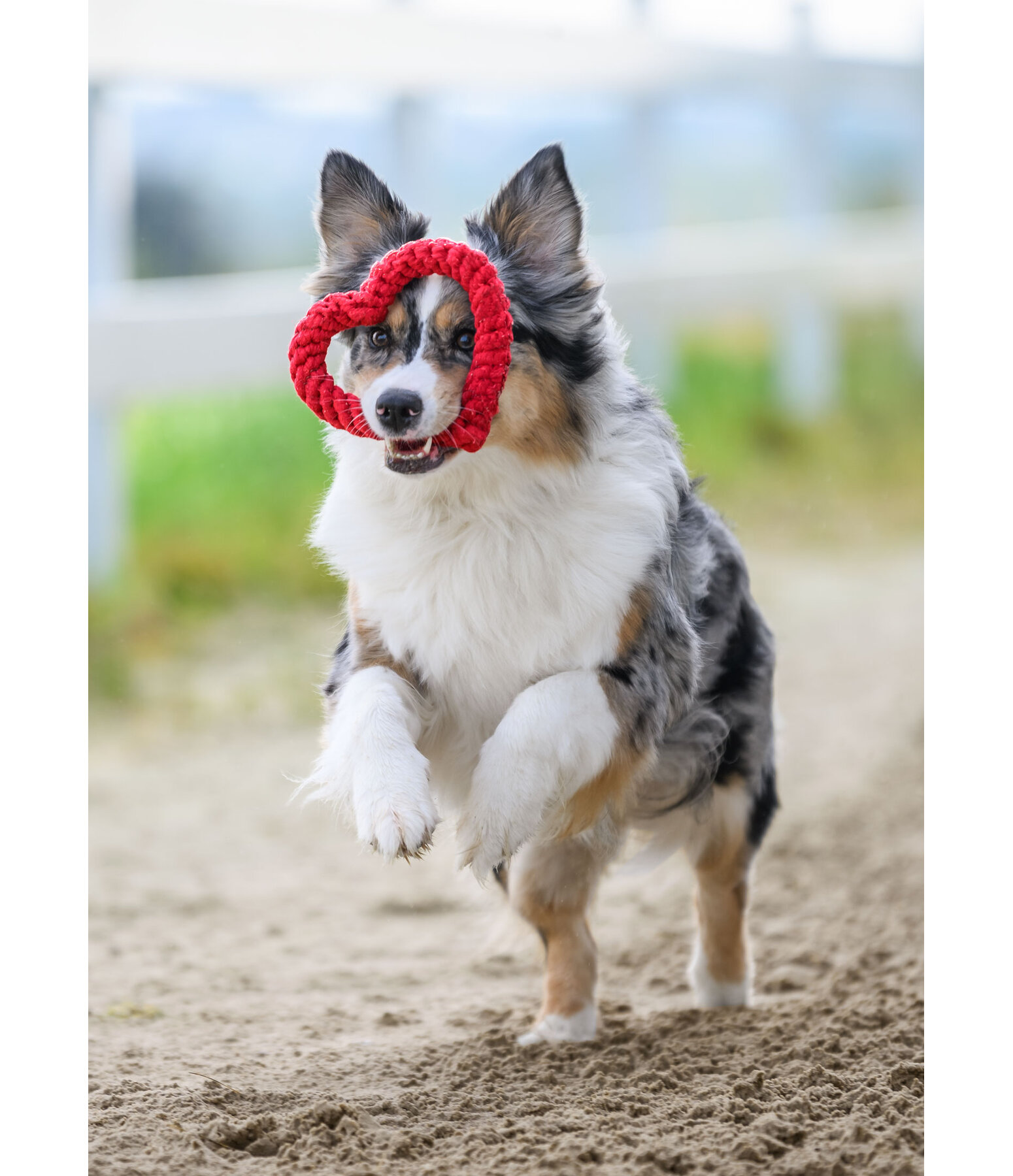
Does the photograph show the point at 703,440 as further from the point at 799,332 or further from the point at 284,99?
the point at 284,99

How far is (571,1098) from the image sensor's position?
2.81 metres

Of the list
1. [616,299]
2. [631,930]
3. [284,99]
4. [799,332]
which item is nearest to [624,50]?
[616,299]

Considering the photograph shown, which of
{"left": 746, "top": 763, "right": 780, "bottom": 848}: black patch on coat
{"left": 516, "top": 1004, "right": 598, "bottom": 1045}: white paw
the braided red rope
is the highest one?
the braided red rope

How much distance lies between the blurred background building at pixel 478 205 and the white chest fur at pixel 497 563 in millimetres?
3436

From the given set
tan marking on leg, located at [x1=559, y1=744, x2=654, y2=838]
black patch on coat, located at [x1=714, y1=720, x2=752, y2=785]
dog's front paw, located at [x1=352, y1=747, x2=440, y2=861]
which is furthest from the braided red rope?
black patch on coat, located at [x1=714, y1=720, x2=752, y2=785]

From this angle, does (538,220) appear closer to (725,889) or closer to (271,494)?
(725,889)

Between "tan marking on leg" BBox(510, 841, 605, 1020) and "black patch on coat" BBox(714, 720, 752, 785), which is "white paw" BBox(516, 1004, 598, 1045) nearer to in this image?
"tan marking on leg" BBox(510, 841, 605, 1020)

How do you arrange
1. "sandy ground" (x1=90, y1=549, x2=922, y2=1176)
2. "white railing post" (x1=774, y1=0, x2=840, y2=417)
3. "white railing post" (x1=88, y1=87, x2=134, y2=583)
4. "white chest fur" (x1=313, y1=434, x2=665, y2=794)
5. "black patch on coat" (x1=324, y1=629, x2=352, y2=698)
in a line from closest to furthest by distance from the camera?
"sandy ground" (x1=90, y1=549, x2=922, y2=1176) < "white chest fur" (x1=313, y1=434, x2=665, y2=794) < "black patch on coat" (x1=324, y1=629, x2=352, y2=698) < "white railing post" (x1=88, y1=87, x2=134, y2=583) < "white railing post" (x1=774, y1=0, x2=840, y2=417)

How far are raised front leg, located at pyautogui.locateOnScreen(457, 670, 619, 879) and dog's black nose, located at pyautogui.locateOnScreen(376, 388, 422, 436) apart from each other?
618mm

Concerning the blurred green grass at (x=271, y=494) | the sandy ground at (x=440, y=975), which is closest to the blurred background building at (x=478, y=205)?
the blurred green grass at (x=271, y=494)

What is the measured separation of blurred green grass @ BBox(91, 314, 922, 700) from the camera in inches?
299

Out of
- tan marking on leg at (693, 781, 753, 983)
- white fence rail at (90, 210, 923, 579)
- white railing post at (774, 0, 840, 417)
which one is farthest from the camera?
white railing post at (774, 0, 840, 417)

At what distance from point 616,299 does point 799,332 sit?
110 inches
